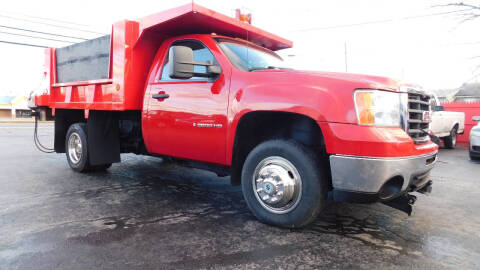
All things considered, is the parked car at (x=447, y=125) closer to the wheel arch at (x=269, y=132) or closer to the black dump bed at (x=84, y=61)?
the wheel arch at (x=269, y=132)

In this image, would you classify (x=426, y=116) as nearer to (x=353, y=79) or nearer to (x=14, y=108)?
(x=353, y=79)

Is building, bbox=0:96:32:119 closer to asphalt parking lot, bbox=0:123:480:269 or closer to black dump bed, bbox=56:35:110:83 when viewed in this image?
black dump bed, bbox=56:35:110:83

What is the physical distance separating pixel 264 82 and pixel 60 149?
4926 millimetres

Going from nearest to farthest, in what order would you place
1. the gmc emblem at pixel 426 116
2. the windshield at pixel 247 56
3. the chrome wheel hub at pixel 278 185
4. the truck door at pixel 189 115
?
the chrome wheel hub at pixel 278 185 < the gmc emblem at pixel 426 116 < the truck door at pixel 189 115 < the windshield at pixel 247 56

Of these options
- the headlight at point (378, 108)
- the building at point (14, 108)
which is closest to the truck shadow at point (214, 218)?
the headlight at point (378, 108)

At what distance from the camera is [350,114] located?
8.77 feet

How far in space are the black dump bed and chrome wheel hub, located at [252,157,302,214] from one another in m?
2.99

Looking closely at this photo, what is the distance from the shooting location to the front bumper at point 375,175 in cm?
260

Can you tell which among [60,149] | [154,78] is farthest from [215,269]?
[60,149]

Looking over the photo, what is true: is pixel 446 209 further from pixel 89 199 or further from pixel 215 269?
pixel 89 199

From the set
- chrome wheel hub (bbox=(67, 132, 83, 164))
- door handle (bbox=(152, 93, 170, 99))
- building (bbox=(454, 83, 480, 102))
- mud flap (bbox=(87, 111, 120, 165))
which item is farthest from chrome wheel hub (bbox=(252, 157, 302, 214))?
building (bbox=(454, 83, 480, 102))

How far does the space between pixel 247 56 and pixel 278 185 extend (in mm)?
1634

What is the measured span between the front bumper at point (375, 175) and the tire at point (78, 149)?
4.31m

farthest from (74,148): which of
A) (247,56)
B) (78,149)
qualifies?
(247,56)
